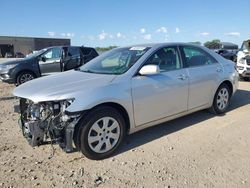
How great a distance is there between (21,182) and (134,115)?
6.05 ft

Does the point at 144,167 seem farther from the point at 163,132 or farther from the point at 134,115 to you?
the point at 163,132

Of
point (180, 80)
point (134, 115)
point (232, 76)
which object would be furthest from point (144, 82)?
point (232, 76)

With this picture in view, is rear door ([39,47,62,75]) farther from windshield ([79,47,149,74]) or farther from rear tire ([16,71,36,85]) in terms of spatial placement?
windshield ([79,47,149,74])

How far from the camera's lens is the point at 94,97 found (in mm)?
3842

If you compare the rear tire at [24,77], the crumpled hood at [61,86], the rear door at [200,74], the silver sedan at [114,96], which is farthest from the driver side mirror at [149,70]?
the rear tire at [24,77]

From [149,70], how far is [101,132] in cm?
120

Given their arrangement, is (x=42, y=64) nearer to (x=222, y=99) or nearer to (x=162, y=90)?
(x=222, y=99)

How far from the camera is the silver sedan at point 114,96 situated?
12.5 feet

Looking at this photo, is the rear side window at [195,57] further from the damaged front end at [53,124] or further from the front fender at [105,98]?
the damaged front end at [53,124]

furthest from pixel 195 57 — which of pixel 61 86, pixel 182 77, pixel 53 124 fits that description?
pixel 53 124

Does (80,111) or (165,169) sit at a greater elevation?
(80,111)

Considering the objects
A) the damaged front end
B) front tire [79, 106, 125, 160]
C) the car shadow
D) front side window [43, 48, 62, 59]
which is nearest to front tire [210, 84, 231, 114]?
the car shadow

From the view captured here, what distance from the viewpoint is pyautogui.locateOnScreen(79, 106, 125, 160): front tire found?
3.85m

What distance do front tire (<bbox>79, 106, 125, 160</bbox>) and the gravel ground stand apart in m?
0.14
